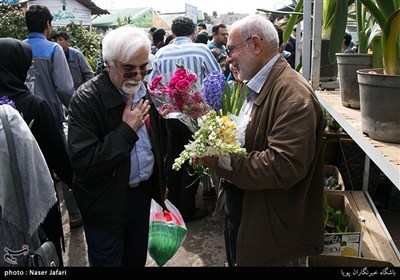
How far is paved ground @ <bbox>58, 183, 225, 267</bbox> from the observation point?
324cm

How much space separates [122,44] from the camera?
6.11 feet

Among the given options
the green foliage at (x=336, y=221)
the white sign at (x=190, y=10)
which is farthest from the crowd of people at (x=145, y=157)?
the white sign at (x=190, y=10)

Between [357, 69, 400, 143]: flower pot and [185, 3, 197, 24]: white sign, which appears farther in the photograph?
[185, 3, 197, 24]: white sign

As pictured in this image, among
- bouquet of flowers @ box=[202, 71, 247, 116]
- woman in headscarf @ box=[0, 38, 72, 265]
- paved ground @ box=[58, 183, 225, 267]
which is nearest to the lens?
bouquet of flowers @ box=[202, 71, 247, 116]

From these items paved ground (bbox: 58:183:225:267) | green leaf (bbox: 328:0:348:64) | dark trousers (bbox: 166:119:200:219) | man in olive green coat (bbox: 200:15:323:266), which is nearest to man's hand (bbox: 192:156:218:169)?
man in olive green coat (bbox: 200:15:323:266)

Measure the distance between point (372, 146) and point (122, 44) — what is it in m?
1.26

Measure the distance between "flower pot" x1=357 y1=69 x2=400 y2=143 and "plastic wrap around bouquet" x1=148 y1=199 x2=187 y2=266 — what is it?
155 centimetres

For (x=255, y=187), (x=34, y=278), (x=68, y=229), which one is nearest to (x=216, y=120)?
(x=255, y=187)

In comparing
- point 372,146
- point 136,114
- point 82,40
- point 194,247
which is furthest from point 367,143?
point 82,40

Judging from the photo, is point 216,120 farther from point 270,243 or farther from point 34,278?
point 34,278

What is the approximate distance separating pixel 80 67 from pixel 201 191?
233 centimetres

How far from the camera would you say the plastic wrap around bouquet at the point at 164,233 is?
260 cm

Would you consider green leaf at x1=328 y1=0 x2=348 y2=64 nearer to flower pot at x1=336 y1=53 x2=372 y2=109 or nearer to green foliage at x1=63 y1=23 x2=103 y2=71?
flower pot at x1=336 y1=53 x2=372 y2=109

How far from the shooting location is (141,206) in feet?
7.34
